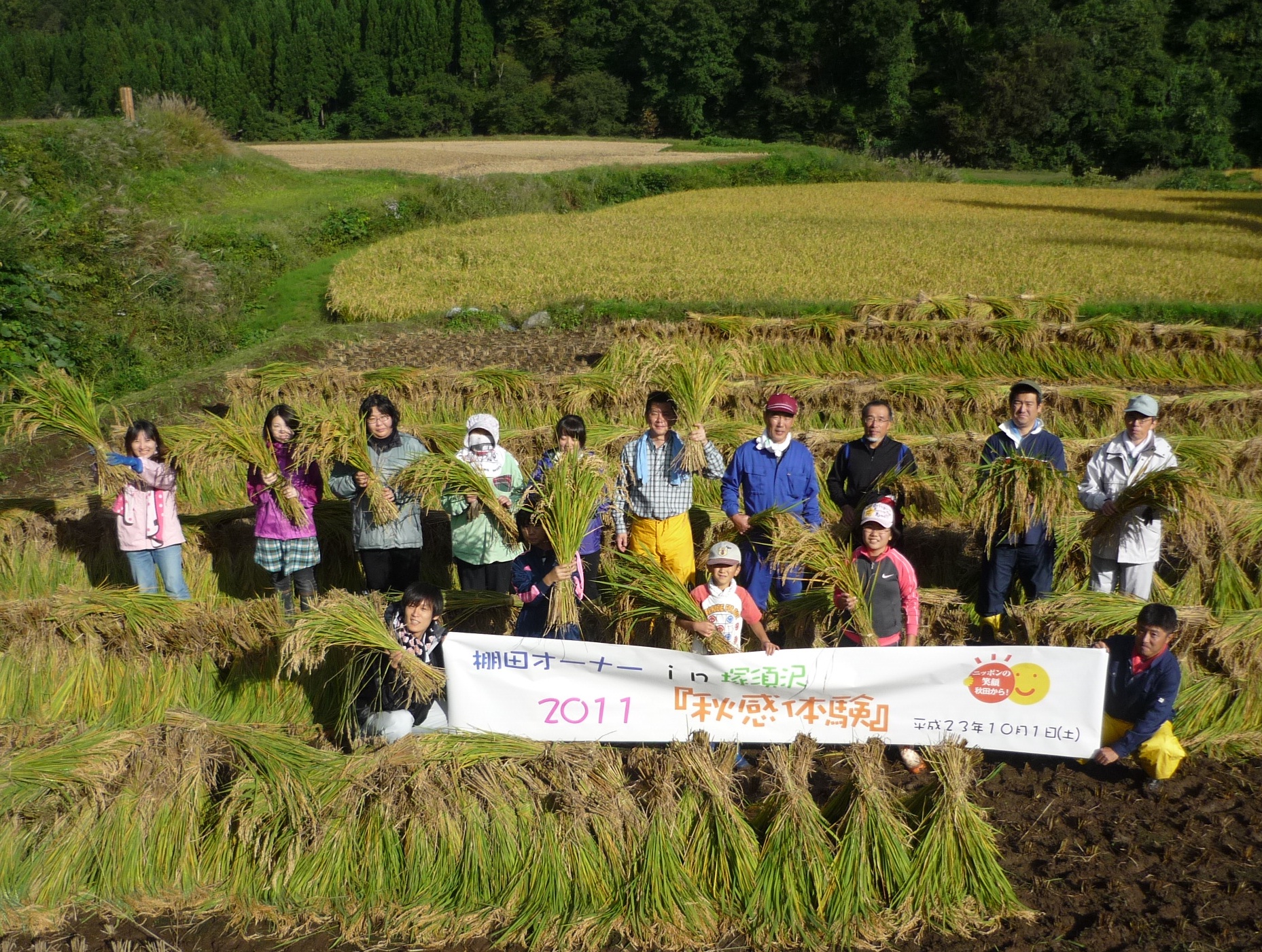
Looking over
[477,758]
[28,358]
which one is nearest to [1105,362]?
[477,758]

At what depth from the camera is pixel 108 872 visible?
4.78 metres

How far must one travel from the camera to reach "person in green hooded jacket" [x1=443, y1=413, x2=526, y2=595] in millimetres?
6121

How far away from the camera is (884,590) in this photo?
5430 mm

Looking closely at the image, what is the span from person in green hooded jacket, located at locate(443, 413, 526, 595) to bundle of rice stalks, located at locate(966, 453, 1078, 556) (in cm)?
262

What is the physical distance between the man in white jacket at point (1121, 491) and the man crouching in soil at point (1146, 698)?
811 millimetres

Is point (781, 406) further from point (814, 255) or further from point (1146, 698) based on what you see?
point (814, 255)

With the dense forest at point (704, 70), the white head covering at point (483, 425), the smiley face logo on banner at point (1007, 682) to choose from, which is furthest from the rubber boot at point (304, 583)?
the dense forest at point (704, 70)

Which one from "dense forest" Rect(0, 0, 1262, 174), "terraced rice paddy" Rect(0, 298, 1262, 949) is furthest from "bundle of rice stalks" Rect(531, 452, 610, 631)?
"dense forest" Rect(0, 0, 1262, 174)

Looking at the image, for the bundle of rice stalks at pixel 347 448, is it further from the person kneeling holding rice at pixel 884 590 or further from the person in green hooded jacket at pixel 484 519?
the person kneeling holding rice at pixel 884 590

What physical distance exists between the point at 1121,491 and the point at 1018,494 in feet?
1.80

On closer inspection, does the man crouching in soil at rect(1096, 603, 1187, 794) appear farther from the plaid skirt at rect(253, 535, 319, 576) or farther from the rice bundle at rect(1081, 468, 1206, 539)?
the plaid skirt at rect(253, 535, 319, 576)

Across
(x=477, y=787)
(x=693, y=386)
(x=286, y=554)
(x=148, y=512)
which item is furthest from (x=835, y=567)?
(x=148, y=512)

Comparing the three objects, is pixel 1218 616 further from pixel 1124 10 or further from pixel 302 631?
pixel 1124 10

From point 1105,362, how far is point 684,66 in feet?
164
